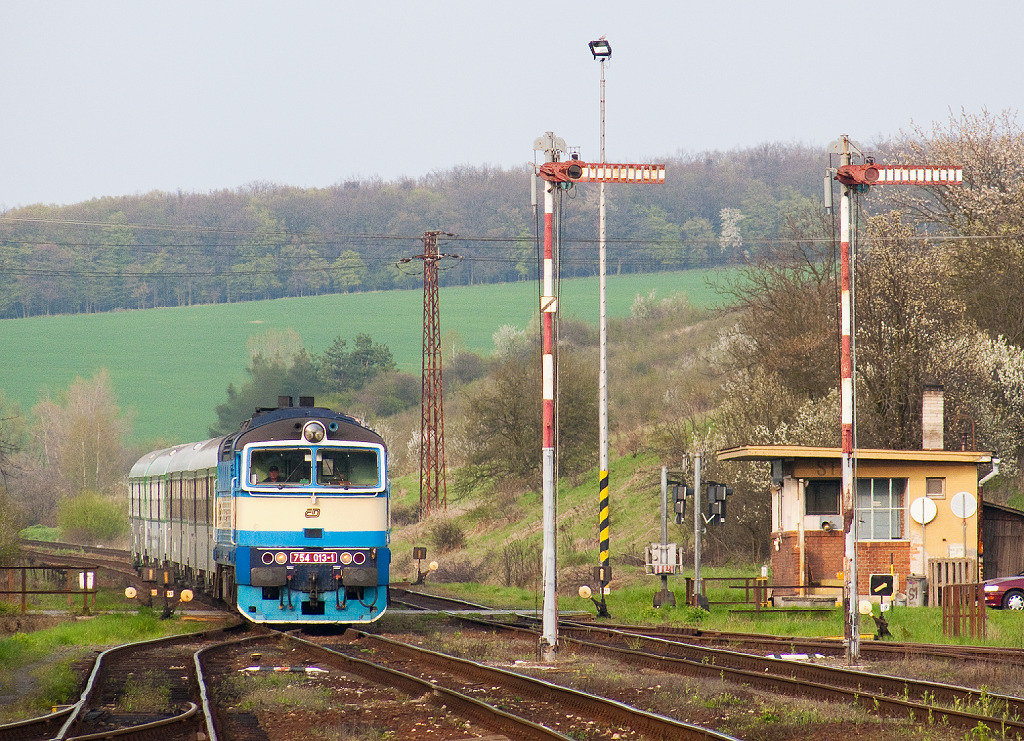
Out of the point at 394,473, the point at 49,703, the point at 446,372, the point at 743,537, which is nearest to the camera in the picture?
the point at 49,703

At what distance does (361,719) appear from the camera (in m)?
A: 11.8

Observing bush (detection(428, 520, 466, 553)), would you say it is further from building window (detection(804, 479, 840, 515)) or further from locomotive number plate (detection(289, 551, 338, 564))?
locomotive number plate (detection(289, 551, 338, 564))

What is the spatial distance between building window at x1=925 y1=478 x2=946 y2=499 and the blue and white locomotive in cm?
1352

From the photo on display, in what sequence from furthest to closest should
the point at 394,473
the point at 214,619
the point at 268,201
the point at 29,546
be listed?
the point at 268,201 → the point at 394,473 → the point at 29,546 → the point at 214,619

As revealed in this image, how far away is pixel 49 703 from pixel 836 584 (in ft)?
60.3

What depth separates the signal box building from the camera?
2728cm

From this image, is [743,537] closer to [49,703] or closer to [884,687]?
[884,687]

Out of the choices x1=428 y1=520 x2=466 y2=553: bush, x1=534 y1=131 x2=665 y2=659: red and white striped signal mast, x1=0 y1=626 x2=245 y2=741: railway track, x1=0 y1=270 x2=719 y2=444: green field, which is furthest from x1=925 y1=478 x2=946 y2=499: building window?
x1=0 y1=270 x2=719 y2=444: green field

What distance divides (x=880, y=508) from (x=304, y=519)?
13969 millimetres

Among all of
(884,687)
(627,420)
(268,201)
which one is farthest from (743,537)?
(268,201)

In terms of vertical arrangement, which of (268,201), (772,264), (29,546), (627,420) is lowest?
(29,546)

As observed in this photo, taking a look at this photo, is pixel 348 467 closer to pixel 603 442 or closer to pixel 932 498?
pixel 603 442

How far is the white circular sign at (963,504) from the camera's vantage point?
2686 centimetres

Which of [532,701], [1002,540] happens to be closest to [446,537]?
[1002,540]
